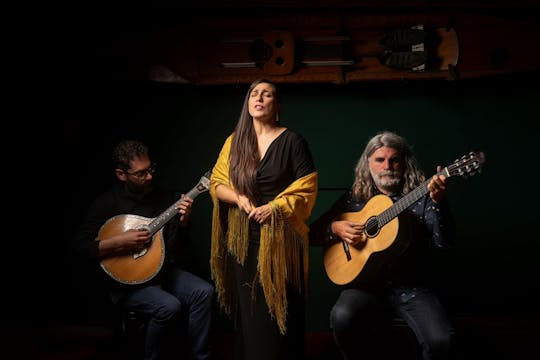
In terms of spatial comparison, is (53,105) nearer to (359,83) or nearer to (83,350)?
(83,350)

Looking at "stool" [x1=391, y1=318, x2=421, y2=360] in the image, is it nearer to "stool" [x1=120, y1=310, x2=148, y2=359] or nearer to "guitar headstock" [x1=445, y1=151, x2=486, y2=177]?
"guitar headstock" [x1=445, y1=151, x2=486, y2=177]

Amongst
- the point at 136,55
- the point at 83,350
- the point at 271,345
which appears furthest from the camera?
the point at 136,55

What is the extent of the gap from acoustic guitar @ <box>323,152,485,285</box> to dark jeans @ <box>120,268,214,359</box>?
80cm

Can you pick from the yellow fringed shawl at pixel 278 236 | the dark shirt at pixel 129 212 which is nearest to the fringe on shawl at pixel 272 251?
the yellow fringed shawl at pixel 278 236

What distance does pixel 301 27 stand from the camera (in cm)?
366

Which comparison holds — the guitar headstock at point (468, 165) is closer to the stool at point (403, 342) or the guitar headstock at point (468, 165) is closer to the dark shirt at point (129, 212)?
the stool at point (403, 342)

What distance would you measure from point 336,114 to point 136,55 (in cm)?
155

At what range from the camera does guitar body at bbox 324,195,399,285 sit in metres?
2.63

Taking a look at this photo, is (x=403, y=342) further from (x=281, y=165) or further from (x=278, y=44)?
(x=278, y=44)

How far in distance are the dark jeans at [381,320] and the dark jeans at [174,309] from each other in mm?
800

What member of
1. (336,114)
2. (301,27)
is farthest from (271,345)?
(301,27)

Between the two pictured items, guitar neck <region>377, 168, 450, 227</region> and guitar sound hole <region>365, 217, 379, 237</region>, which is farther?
guitar sound hole <region>365, 217, 379, 237</region>

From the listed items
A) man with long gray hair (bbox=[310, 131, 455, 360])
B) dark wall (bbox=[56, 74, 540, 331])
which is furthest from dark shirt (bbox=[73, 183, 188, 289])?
man with long gray hair (bbox=[310, 131, 455, 360])

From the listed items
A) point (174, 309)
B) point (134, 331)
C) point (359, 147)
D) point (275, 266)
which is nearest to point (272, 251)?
point (275, 266)
